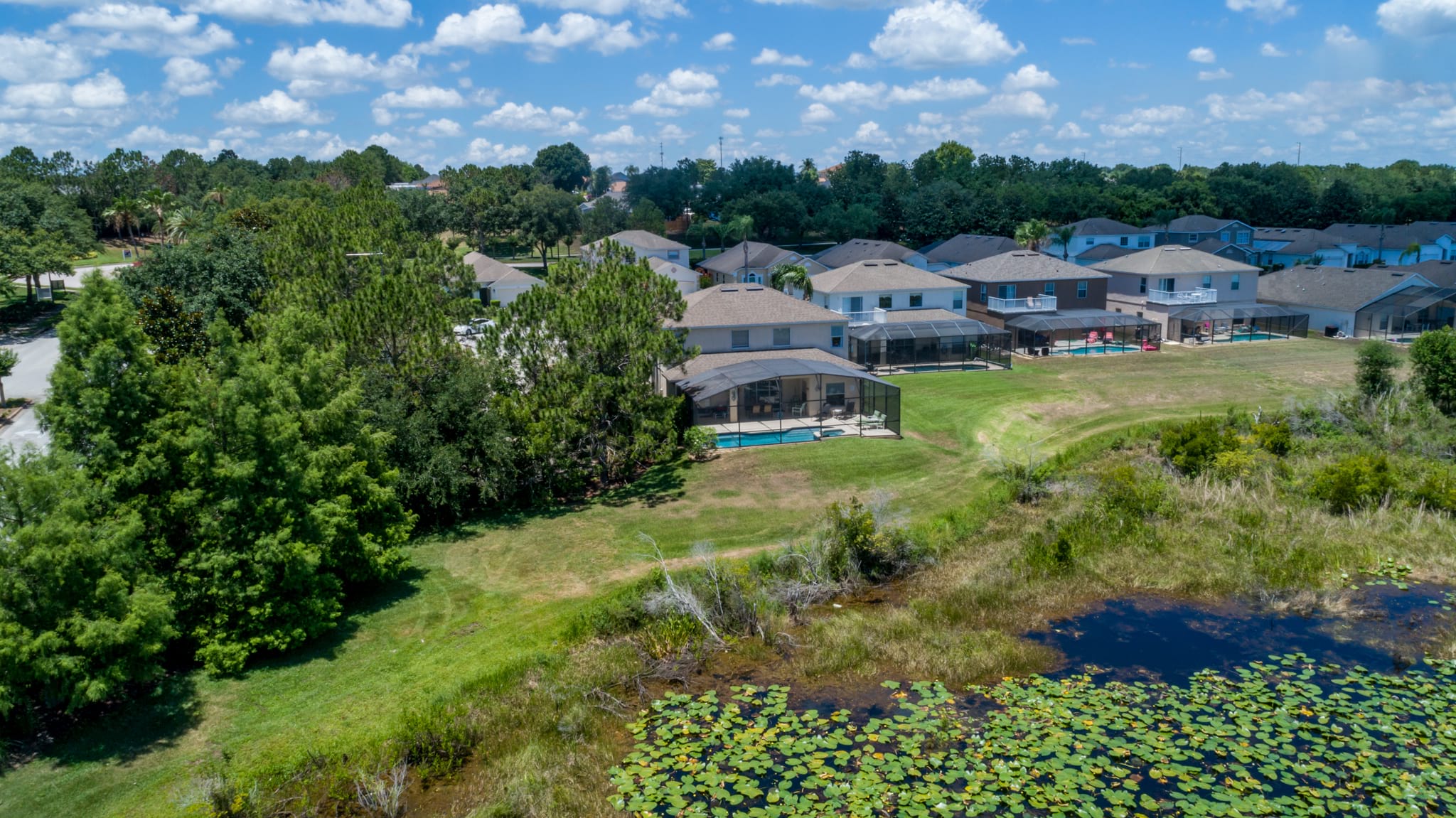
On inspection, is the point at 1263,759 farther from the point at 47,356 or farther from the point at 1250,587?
the point at 47,356

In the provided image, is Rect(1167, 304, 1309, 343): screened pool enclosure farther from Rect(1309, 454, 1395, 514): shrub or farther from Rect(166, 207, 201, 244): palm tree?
Rect(166, 207, 201, 244): palm tree

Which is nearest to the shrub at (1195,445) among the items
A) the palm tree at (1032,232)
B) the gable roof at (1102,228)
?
the palm tree at (1032,232)

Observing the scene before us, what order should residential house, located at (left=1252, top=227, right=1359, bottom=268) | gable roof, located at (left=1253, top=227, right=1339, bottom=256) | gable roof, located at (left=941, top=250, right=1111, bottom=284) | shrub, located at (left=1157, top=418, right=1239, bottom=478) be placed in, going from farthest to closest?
1. gable roof, located at (left=1253, top=227, right=1339, bottom=256)
2. residential house, located at (left=1252, top=227, right=1359, bottom=268)
3. gable roof, located at (left=941, top=250, right=1111, bottom=284)
4. shrub, located at (left=1157, top=418, right=1239, bottom=478)

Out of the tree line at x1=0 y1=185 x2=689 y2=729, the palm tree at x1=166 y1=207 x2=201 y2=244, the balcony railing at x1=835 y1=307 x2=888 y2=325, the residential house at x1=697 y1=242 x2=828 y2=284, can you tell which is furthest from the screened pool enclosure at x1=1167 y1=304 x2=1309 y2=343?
the palm tree at x1=166 y1=207 x2=201 y2=244

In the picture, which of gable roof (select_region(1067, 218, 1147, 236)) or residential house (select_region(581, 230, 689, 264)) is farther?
gable roof (select_region(1067, 218, 1147, 236))

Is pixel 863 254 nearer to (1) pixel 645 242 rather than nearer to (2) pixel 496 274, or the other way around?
(1) pixel 645 242

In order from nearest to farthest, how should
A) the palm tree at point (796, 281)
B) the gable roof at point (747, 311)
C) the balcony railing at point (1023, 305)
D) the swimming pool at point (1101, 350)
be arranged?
1. the gable roof at point (747, 311)
2. the swimming pool at point (1101, 350)
3. the palm tree at point (796, 281)
4. the balcony railing at point (1023, 305)

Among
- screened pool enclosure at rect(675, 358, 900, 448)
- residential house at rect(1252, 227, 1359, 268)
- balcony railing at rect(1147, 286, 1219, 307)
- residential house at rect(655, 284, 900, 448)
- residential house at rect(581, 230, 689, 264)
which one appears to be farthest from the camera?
residential house at rect(1252, 227, 1359, 268)

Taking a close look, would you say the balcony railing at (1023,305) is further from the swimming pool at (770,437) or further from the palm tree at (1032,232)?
the swimming pool at (770,437)
